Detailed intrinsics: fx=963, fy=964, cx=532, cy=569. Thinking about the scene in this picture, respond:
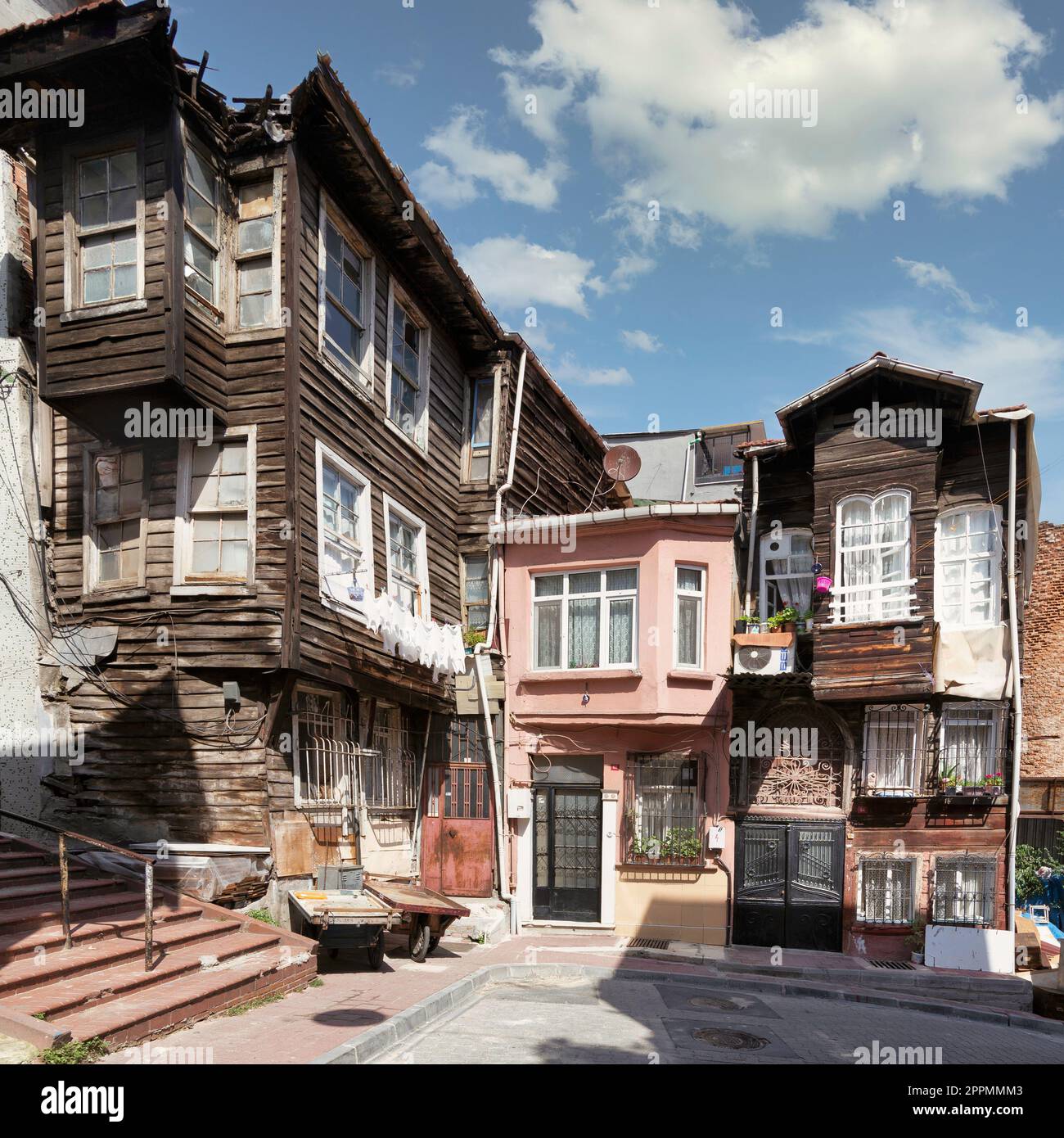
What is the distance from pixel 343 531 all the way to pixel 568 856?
6965 millimetres

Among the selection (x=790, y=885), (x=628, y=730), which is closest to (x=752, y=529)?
(x=628, y=730)

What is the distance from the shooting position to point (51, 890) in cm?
945

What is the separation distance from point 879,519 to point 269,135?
10906mm

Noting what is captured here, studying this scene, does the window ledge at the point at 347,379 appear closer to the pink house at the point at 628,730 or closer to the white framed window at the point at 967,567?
the pink house at the point at 628,730

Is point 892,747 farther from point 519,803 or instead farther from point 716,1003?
point 519,803

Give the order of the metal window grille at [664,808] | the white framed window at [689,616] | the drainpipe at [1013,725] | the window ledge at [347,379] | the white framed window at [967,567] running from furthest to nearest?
the white framed window at [689,616] → the metal window grille at [664,808] → the white framed window at [967,567] → the drainpipe at [1013,725] → the window ledge at [347,379]

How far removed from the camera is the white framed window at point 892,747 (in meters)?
15.6

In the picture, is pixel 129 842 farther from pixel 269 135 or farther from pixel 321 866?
pixel 269 135

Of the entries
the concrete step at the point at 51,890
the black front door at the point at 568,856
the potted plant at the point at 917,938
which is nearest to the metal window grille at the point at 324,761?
the concrete step at the point at 51,890

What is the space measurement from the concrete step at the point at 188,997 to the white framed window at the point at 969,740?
34.7 feet

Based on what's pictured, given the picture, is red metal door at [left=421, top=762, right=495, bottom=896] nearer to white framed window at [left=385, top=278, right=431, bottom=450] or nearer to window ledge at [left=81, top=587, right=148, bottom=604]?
white framed window at [left=385, top=278, right=431, bottom=450]

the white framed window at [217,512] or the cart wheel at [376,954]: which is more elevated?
the white framed window at [217,512]

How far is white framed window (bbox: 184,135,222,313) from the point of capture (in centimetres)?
1170
